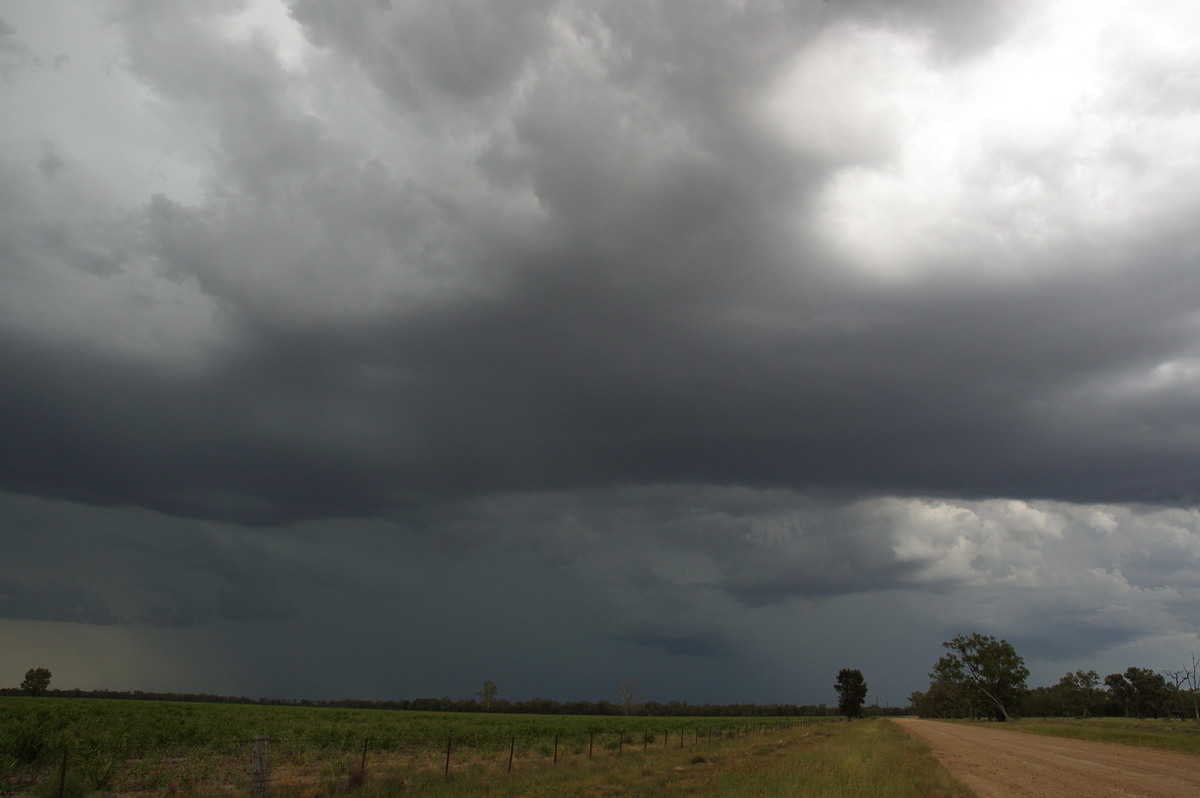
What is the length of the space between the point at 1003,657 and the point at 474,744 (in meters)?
133

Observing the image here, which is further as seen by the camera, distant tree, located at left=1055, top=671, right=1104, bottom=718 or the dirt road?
distant tree, located at left=1055, top=671, right=1104, bottom=718

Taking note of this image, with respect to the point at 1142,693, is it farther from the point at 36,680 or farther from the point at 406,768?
the point at 36,680

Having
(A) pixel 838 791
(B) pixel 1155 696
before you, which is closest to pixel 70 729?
(A) pixel 838 791

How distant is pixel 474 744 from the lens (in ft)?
155

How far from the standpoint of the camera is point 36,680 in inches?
6604

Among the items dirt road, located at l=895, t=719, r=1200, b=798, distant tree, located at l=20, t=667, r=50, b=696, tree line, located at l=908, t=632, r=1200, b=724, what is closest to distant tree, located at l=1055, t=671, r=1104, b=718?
tree line, located at l=908, t=632, r=1200, b=724

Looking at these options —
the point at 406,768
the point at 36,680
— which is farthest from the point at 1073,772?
the point at 36,680

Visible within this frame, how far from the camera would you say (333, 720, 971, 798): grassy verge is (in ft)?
72.9

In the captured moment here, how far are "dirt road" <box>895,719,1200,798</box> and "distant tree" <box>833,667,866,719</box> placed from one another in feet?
474

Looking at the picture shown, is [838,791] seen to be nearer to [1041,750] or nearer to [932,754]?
[932,754]

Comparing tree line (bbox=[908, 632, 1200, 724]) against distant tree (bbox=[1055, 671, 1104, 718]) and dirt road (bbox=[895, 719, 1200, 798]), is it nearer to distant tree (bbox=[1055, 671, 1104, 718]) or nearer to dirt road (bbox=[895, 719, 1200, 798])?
distant tree (bbox=[1055, 671, 1104, 718])

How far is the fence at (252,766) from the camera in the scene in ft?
69.5

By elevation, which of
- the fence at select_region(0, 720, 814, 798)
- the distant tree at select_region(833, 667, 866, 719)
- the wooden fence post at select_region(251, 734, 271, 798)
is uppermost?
the wooden fence post at select_region(251, 734, 271, 798)

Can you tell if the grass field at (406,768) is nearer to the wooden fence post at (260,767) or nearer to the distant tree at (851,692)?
the wooden fence post at (260,767)
